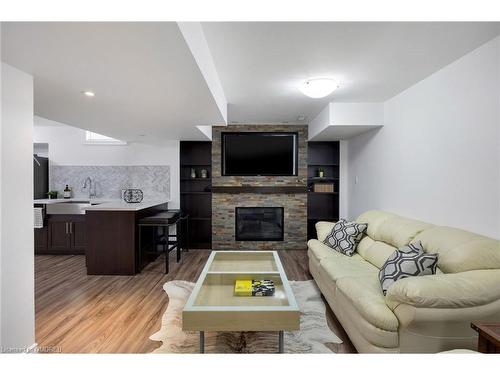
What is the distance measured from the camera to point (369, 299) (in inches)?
76.6

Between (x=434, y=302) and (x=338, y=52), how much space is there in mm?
1938

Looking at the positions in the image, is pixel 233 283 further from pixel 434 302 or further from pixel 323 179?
pixel 323 179

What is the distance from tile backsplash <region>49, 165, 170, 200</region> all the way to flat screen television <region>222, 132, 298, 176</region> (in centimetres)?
146

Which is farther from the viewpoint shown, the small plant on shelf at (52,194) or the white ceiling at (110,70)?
the small plant on shelf at (52,194)

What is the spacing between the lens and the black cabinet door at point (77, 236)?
4785 mm

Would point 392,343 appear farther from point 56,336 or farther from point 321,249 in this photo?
point 56,336

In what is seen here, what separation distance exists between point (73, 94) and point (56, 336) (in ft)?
6.66

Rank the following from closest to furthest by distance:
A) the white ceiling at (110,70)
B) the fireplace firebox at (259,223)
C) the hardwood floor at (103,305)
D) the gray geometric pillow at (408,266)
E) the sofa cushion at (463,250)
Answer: the white ceiling at (110,70) < the sofa cushion at (463,250) < the gray geometric pillow at (408,266) < the hardwood floor at (103,305) < the fireplace firebox at (259,223)

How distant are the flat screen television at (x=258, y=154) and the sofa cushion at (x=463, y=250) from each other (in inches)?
130

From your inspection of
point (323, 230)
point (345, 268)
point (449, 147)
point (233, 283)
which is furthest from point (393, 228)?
point (233, 283)

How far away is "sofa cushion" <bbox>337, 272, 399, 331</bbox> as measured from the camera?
1746 mm

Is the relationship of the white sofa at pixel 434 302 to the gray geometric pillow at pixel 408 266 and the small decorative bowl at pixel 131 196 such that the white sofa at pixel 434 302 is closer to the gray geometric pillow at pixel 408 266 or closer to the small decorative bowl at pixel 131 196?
the gray geometric pillow at pixel 408 266

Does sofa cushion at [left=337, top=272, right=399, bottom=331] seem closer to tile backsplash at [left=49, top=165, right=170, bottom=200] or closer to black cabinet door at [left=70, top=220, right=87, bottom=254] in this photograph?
tile backsplash at [left=49, top=165, right=170, bottom=200]

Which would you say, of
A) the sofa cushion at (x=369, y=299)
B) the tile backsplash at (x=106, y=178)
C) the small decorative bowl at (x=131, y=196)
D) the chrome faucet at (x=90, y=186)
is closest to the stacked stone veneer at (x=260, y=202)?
the tile backsplash at (x=106, y=178)
